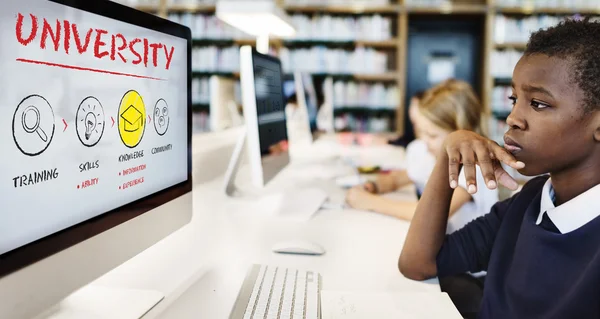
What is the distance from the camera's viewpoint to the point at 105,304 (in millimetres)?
737

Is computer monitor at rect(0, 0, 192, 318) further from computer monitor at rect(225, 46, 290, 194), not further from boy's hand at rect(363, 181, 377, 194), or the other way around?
boy's hand at rect(363, 181, 377, 194)

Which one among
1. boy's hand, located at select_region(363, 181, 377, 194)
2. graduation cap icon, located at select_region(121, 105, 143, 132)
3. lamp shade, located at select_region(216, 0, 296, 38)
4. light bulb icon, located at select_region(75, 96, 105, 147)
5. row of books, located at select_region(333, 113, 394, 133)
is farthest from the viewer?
row of books, located at select_region(333, 113, 394, 133)

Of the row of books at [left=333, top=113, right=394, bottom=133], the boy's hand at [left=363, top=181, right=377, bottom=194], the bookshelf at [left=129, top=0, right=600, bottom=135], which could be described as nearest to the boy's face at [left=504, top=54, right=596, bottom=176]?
the boy's hand at [left=363, top=181, right=377, bottom=194]

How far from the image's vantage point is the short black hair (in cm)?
76

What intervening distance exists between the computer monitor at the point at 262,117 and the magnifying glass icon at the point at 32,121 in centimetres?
73

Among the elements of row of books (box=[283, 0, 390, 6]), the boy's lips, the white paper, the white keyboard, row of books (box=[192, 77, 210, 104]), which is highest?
row of books (box=[283, 0, 390, 6])

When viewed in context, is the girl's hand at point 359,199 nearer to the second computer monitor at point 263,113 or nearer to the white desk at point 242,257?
the white desk at point 242,257

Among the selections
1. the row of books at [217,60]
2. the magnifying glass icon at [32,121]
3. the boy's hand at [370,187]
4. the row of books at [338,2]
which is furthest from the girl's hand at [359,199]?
the row of books at [217,60]

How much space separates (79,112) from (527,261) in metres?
0.70

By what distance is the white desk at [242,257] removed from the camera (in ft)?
2.67

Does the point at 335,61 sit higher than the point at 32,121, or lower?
higher

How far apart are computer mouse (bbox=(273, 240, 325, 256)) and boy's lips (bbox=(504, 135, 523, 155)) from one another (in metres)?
0.41

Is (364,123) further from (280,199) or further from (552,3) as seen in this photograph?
(280,199)

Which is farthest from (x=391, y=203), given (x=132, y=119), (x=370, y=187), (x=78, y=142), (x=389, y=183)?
(x=78, y=142)
